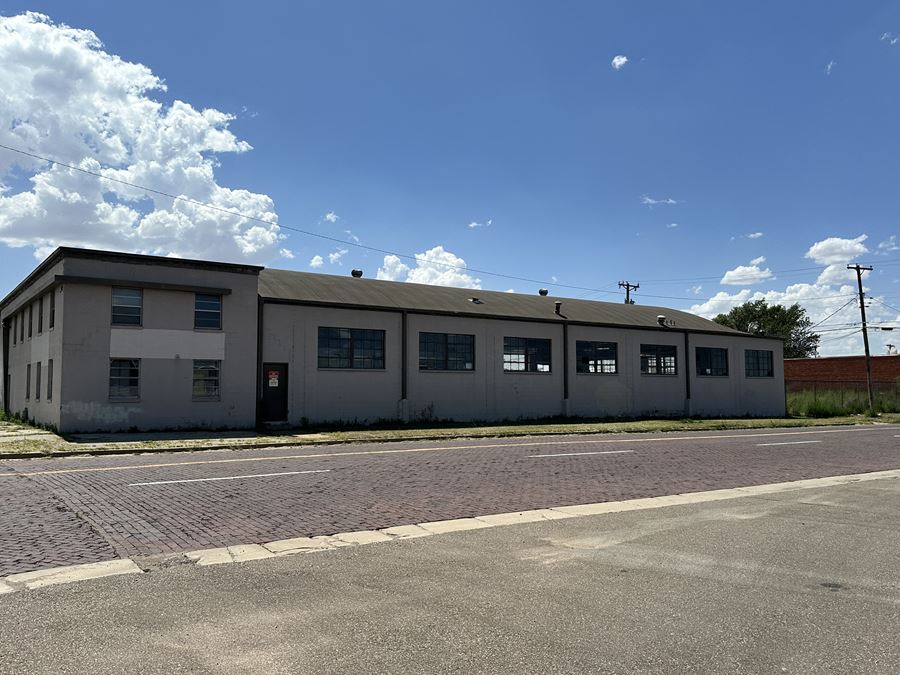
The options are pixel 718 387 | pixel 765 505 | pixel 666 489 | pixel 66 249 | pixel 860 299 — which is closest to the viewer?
pixel 765 505

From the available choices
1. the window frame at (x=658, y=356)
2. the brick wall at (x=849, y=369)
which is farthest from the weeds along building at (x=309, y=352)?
the brick wall at (x=849, y=369)

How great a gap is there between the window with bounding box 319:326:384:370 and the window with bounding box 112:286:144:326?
6495 mm

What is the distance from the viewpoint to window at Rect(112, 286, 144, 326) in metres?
22.5

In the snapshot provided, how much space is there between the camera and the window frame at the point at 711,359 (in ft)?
127

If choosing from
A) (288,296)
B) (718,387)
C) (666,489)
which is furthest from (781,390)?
(666,489)

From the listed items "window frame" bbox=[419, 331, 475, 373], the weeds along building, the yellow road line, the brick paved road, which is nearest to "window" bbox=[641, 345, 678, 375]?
the weeds along building

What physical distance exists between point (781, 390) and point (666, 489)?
34.8 m

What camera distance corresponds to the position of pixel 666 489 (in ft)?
37.6

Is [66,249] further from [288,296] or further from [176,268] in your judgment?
[288,296]

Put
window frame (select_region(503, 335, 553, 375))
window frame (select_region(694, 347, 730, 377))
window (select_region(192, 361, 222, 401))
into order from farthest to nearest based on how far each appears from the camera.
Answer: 1. window frame (select_region(694, 347, 730, 377))
2. window frame (select_region(503, 335, 553, 375))
3. window (select_region(192, 361, 222, 401))

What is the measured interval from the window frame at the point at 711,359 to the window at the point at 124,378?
28650 millimetres

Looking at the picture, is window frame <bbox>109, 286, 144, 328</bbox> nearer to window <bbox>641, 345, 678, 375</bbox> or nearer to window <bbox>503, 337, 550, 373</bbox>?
window <bbox>503, 337, 550, 373</bbox>

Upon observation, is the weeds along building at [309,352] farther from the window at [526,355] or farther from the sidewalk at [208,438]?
the sidewalk at [208,438]

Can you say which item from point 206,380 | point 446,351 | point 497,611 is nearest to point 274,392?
point 206,380
